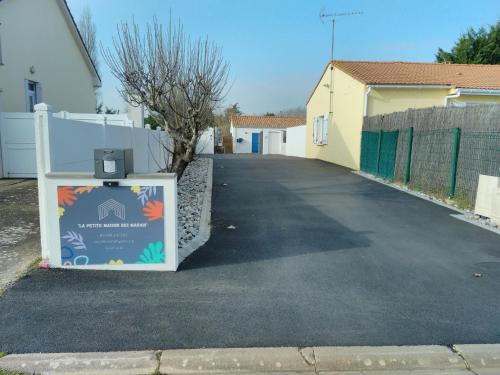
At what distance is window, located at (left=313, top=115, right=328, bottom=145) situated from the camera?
22.0 meters

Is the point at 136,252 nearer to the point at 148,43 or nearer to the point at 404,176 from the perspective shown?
the point at 148,43

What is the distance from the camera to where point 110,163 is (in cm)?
444

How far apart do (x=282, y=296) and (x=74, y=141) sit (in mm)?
4182

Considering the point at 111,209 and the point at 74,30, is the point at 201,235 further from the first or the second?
the point at 74,30

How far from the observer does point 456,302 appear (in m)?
4.02

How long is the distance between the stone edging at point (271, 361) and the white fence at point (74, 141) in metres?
2.68

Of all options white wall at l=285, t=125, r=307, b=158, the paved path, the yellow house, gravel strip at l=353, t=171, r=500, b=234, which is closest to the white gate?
the paved path

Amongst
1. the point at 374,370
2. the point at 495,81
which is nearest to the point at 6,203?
the point at 374,370

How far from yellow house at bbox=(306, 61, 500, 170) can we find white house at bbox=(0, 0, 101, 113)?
1287 centimetres

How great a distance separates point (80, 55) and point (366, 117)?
1385cm

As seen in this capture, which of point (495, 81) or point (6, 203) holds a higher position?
point (495, 81)

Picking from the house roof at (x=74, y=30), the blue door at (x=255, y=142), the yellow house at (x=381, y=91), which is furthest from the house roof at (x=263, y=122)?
the house roof at (x=74, y=30)

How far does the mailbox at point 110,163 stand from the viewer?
14.5 feet

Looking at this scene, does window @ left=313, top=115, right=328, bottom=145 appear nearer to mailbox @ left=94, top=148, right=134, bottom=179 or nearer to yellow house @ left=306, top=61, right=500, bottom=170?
yellow house @ left=306, top=61, right=500, bottom=170
